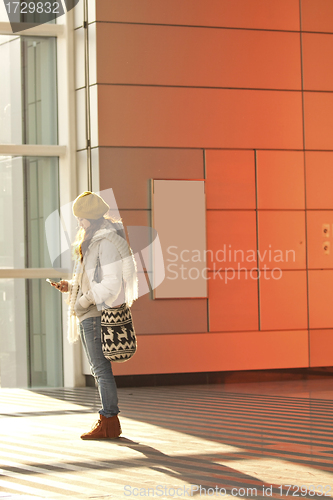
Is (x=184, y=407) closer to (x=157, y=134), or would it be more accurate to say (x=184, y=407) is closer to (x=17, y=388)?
(x=17, y=388)

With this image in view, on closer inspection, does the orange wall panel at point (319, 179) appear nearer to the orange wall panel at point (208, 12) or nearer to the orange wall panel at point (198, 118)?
the orange wall panel at point (198, 118)

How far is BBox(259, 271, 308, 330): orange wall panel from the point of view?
8305 millimetres

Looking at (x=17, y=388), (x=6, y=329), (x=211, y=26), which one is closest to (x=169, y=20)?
(x=211, y=26)

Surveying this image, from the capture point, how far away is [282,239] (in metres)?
8.40

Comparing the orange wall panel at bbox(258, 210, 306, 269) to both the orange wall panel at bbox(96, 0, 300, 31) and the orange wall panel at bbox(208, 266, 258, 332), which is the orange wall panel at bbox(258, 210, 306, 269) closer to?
the orange wall panel at bbox(208, 266, 258, 332)

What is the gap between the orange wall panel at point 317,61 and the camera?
8.58 meters

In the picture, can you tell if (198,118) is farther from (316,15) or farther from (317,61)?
(316,15)

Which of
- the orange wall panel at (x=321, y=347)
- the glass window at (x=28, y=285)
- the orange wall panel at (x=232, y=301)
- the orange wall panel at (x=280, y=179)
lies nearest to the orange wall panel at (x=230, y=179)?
the orange wall panel at (x=280, y=179)

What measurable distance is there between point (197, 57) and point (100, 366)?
5060 mm

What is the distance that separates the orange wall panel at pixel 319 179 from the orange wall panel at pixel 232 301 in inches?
54.4

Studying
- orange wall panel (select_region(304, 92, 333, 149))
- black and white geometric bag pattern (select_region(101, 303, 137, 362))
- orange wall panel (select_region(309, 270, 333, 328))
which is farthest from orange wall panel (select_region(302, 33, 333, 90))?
black and white geometric bag pattern (select_region(101, 303, 137, 362))

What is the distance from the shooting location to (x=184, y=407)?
6.19 metres

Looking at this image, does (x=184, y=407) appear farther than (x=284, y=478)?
Yes

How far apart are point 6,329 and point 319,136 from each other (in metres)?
4.91
